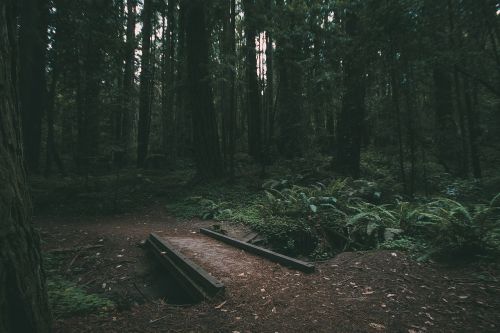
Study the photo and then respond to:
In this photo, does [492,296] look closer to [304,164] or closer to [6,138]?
[6,138]

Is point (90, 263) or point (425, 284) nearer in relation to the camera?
point (425, 284)

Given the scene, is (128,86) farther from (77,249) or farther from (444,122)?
(444,122)

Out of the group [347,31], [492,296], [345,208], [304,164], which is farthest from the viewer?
[304,164]

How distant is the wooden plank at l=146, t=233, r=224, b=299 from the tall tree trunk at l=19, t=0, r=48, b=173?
878cm

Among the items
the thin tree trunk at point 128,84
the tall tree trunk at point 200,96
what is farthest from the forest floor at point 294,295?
the tall tree trunk at point 200,96

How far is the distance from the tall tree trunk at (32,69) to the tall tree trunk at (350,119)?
1074 cm

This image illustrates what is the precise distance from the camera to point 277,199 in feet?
28.8

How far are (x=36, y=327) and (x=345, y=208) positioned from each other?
6866 mm

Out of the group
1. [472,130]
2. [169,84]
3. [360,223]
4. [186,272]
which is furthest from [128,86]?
[472,130]

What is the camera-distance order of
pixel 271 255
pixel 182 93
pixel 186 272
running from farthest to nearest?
pixel 182 93, pixel 271 255, pixel 186 272

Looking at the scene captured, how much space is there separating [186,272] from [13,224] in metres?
3.26

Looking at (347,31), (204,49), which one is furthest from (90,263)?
(347,31)

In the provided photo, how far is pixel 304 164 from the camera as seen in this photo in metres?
14.2

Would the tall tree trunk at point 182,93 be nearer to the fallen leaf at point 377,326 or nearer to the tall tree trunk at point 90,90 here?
the tall tree trunk at point 90,90
